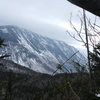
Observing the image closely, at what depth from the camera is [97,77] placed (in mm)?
3967

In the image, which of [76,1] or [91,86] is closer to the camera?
[76,1]

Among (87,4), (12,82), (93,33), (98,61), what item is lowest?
(12,82)

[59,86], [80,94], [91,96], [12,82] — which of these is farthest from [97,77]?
[12,82]

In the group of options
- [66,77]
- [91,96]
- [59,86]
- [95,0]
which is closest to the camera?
[95,0]

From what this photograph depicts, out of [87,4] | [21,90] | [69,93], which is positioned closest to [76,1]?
[87,4]

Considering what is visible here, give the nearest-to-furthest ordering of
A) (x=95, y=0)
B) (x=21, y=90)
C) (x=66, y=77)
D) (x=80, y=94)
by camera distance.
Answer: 1. (x=95, y=0)
2. (x=80, y=94)
3. (x=66, y=77)
4. (x=21, y=90)

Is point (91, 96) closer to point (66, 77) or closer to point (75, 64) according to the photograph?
point (66, 77)

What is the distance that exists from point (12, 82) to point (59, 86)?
7762 mm

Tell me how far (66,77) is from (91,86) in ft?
1.43

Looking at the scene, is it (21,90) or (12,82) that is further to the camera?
(21,90)

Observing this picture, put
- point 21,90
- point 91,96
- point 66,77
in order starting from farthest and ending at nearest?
point 21,90 → point 66,77 → point 91,96

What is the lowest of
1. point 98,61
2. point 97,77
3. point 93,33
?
point 97,77

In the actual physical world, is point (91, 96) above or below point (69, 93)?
above

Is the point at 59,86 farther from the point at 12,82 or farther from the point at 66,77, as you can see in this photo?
the point at 12,82
